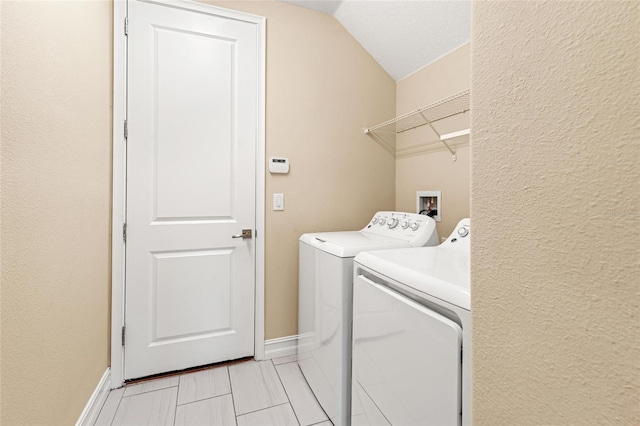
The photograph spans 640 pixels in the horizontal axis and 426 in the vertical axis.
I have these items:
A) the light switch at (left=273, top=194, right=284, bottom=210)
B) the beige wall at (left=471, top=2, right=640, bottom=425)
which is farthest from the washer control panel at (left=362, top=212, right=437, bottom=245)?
the beige wall at (left=471, top=2, right=640, bottom=425)

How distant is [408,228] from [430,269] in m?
0.78

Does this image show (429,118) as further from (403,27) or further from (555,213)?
(555,213)

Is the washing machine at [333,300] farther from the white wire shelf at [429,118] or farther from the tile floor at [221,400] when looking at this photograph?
the white wire shelf at [429,118]

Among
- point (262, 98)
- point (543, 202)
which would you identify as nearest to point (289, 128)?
point (262, 98)

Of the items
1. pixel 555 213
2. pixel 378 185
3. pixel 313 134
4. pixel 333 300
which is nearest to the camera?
pixel 555 213

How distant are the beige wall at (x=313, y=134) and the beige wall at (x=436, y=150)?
0.48 ft

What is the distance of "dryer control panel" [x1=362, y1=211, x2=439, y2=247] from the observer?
165cm

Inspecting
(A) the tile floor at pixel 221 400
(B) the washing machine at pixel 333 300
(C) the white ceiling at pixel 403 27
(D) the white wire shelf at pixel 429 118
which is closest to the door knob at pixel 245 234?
(B) the washing machine at pixel 333 300

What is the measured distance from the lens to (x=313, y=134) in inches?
83.1

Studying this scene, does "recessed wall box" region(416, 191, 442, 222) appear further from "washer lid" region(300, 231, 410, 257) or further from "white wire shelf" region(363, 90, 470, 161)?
"washer lid" region(300, 231, 410, 257)

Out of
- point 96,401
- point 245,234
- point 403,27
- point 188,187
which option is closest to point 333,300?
point 245,234

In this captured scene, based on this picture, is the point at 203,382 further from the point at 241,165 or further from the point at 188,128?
the point at 188,128

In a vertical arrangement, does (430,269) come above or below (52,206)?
below

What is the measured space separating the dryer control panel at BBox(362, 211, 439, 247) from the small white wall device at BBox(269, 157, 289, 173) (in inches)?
27.1
